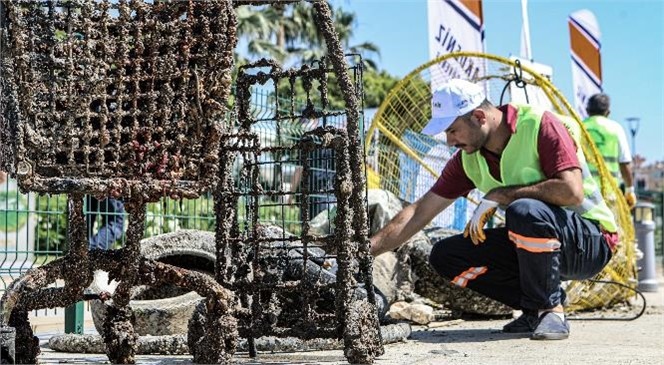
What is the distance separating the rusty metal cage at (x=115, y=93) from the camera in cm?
307

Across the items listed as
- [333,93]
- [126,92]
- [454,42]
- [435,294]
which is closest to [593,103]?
[454,42]

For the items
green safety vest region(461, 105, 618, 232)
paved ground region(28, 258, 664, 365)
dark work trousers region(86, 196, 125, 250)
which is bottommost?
paved ground region(28, 258, 664, 365)

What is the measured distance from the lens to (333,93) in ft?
103

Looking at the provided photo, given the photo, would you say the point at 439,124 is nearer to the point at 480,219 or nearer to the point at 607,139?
the point at 480,219

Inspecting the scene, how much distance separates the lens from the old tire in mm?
4773

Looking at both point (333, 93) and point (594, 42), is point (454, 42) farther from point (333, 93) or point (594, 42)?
point (333, 93)

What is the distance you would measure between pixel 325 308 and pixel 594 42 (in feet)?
33.7

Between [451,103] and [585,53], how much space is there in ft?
29.8

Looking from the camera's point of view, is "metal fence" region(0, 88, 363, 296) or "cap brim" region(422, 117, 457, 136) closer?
"cap brim" region(422, 117, 457, 136)

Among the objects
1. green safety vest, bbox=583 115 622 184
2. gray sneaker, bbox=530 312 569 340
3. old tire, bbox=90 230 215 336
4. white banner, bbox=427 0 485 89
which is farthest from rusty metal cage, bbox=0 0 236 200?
green safety vest, bbox=583 115 622 184

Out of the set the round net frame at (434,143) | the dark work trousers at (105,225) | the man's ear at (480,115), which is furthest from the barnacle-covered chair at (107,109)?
the round net frame at (434,143)

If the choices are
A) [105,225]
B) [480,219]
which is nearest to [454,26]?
[105,225]

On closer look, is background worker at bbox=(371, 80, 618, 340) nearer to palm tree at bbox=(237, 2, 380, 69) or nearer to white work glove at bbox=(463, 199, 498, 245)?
white work glove at bbox=(463, 199, 498, 245)

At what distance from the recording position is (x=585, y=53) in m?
13.5
